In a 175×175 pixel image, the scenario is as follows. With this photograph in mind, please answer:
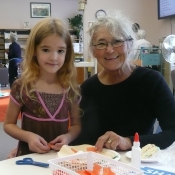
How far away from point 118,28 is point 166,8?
14.7 ft

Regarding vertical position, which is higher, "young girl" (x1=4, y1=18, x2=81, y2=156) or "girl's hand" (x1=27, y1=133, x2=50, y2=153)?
"young girl" (x1=4, y1=18, x2=81, y2=156)

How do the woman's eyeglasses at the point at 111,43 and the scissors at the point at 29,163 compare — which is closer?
the scissors at the point at 29,163

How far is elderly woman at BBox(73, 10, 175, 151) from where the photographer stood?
1.35m

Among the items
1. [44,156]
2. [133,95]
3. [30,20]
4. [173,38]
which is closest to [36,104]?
[44,156]

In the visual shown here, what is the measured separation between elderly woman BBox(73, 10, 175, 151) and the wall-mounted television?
13.7 feet

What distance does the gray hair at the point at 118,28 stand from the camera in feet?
4.45

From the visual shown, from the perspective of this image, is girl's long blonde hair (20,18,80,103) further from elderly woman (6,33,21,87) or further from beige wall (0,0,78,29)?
beige wall (0,0,78,29)

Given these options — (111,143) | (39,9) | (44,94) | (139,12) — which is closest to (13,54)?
(139,12)

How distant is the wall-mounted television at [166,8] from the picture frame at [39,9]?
6407 mm

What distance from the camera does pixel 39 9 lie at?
11359mm

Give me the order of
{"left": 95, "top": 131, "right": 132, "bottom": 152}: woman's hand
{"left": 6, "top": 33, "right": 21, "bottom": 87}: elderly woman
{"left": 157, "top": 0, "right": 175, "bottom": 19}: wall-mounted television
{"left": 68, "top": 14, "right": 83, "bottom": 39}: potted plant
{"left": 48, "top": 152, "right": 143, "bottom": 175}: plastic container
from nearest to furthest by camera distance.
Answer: {"left": 48, "top": 152, "right": 143, "bottom": 175}: plastic container < {"left": 95, "top": 131, "right": 132, "bottom": 152}: woman's hand < {"left": 157, "top": 0, "right": 175, "bottom": 19}: wall-mounted television < {"left": 6, "top": 33, "right": 21, "bottom": 87}: elderly woman < {"left": 68, "top": 14, "right": 83, "bottom": 39}: potted plant

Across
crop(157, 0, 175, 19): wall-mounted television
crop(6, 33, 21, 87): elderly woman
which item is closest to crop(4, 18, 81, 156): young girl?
crop(157, 0, 175, 19): wall-mounted television

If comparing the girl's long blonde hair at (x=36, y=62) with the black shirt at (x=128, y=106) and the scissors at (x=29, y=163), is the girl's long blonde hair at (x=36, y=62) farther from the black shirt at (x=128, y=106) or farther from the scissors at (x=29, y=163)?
the scissors at (x=29, y=163)

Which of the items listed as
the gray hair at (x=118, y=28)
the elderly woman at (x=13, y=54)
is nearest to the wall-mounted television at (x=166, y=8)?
the elderly woman at (x=13, y=54)
